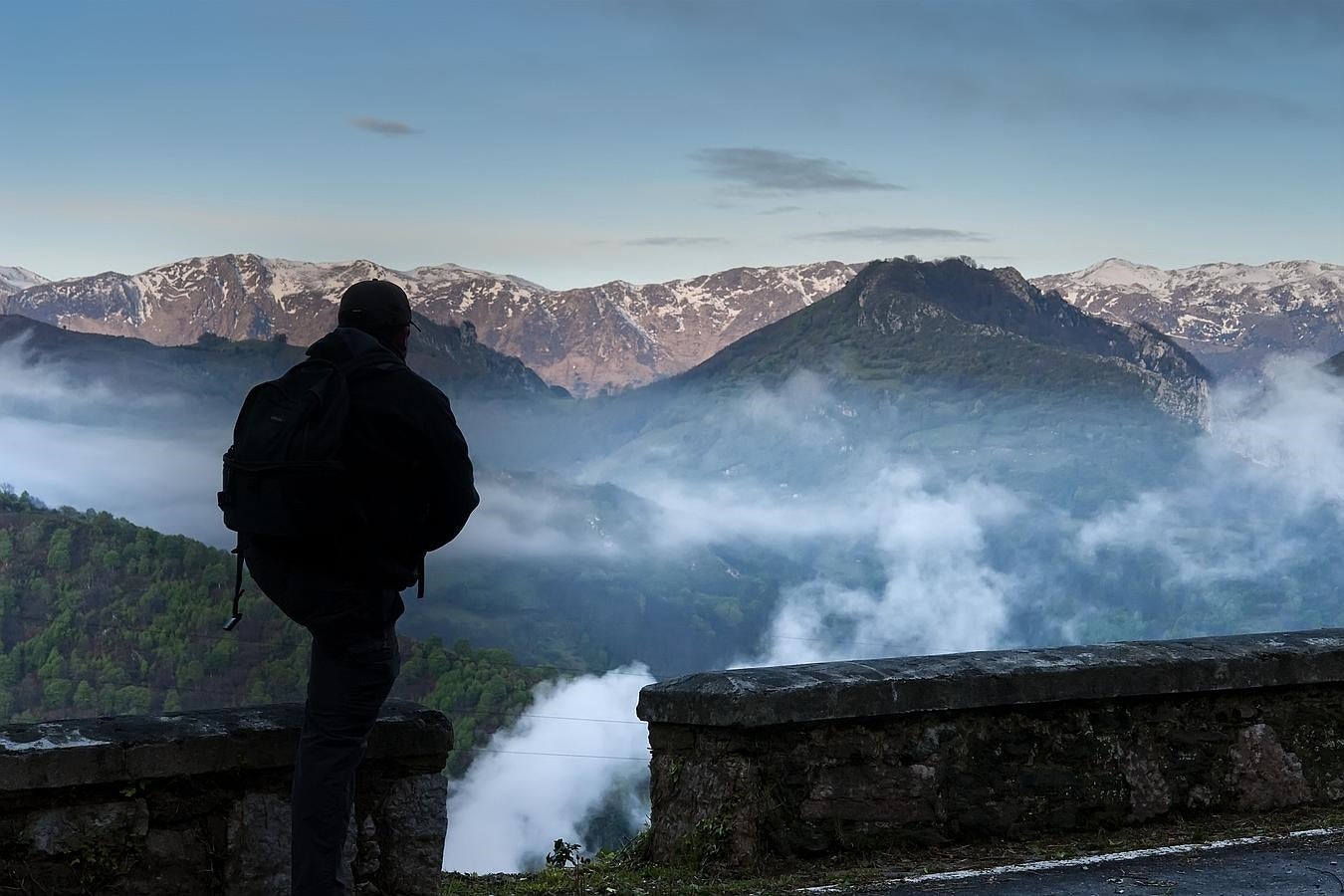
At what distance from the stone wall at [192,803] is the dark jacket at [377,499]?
676mm

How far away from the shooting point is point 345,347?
365 centimetres

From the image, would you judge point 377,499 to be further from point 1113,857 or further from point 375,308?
point 1113,857

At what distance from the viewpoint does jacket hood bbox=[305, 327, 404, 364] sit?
11.9ft

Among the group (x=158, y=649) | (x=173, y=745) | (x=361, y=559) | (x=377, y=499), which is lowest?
(x=158, y=649)

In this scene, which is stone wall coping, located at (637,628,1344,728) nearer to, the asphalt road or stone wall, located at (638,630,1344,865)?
stone wall, located at (638,630,1344,865)

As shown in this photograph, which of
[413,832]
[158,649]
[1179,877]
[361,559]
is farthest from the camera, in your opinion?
[158,649]

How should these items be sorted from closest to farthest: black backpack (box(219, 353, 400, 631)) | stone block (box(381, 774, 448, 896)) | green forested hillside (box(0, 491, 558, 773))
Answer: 1. black backpack (box(219, 353, 400, 631))
2. stone block (box(381, 774, 448, 896))
3. green forested hillside (box(0, 491, 558, 773))

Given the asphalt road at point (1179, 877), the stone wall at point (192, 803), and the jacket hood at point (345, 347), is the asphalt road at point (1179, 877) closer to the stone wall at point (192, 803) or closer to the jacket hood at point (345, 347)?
the stone wall at point (192, 803)

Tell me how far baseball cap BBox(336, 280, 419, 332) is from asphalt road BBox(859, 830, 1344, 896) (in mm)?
2386

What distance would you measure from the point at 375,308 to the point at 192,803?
4.88 ft

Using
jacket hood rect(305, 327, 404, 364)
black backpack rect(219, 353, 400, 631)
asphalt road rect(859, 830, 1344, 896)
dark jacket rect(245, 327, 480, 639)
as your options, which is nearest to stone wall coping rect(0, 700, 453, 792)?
dark jacket rect(245, 327, 480, 639)

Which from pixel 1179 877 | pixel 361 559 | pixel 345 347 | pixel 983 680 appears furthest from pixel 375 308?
pixel 1179 877

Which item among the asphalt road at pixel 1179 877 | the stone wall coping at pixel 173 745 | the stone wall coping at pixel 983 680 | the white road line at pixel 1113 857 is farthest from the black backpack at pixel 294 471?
the white road line at pixel 1113 857

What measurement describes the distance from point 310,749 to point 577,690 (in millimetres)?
170276
